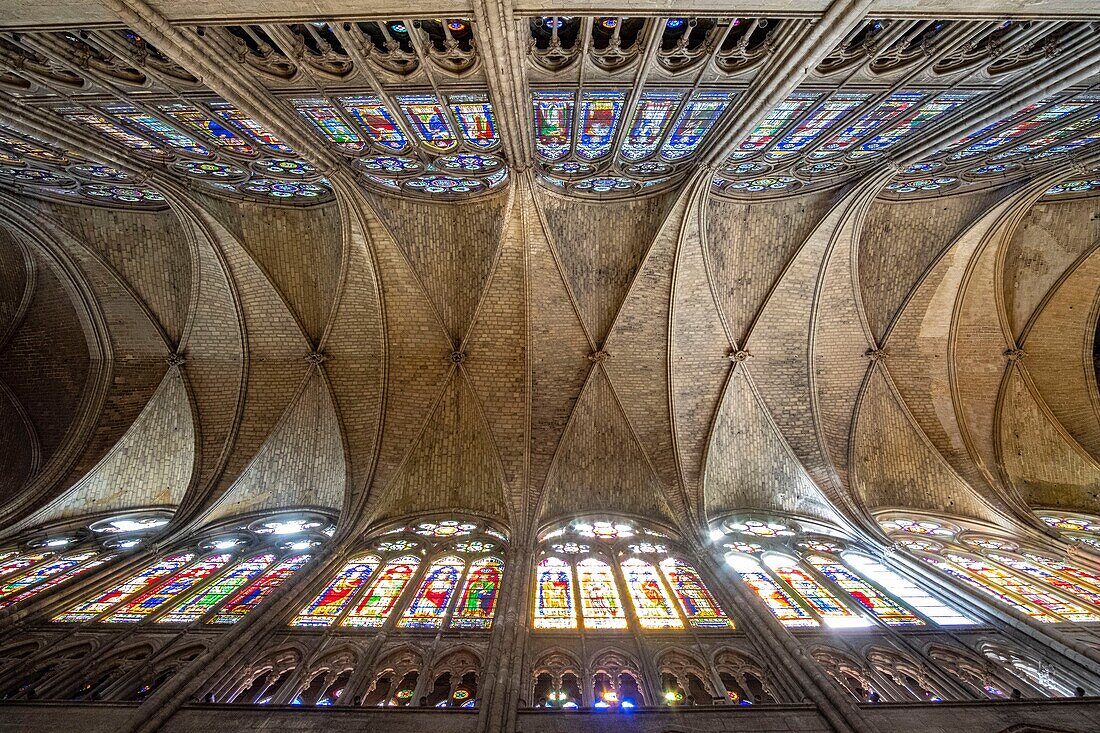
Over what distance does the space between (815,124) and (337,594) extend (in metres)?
11.8

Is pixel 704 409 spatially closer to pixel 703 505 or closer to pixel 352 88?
pixel 703 505

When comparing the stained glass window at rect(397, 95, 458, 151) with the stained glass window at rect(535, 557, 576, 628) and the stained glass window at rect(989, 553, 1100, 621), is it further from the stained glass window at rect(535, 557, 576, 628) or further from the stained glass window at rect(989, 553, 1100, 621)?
the stained glass window at rect(989, 553, 1100, 621)

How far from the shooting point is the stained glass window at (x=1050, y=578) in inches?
313

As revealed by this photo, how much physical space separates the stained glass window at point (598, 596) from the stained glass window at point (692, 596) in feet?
3.78

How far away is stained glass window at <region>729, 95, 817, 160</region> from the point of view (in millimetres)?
6613

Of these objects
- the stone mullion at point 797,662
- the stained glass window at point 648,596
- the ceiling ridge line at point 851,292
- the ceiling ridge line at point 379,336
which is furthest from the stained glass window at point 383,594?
the ceiling ridge line at point 851,292

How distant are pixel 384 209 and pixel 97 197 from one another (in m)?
5.96

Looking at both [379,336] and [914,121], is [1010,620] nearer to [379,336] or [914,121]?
[914,121]

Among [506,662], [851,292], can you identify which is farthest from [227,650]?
[851,292]

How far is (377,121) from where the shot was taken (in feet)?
23.8

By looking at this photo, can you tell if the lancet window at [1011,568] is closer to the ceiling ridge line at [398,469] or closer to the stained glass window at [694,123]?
the stained glass window at [694,123]

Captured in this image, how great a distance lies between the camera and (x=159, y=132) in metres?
6.92

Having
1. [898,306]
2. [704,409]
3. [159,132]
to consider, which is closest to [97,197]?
[159,132]

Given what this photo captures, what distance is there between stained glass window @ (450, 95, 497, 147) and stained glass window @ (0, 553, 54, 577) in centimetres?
1189
